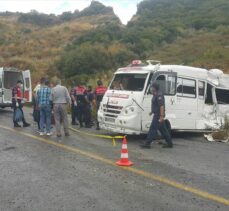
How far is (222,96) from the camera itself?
49.0 ft

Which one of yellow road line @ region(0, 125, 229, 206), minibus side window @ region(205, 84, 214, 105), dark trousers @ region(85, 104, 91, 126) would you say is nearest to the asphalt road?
yellow road line @ region(0, 125, 229, 206)

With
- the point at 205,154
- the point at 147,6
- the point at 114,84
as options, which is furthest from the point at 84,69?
the point at 147,6

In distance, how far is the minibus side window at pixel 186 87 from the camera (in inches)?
532

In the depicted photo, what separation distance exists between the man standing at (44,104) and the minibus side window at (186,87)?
3838 mm

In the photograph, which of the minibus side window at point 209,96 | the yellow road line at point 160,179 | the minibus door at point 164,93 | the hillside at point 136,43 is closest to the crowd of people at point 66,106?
the minibus door at point 164,93

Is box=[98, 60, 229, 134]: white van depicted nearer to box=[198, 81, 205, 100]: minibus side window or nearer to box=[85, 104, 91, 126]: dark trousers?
box=[198, 81, 205, 100]: minibus side window

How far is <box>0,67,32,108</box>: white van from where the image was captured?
2189 centimetres

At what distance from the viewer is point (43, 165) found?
888 cm

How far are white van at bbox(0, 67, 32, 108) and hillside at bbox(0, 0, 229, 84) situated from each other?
1063cm

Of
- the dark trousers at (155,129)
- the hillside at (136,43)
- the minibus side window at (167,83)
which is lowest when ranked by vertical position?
the dark trousers at (155,129)

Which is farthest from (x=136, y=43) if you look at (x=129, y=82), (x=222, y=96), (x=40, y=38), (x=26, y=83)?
(x=129, y=82)

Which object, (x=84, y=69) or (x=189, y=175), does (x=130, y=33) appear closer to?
(x=84, y=69)

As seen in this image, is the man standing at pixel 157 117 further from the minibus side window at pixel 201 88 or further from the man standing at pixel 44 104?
the man standing at pixel 44 104

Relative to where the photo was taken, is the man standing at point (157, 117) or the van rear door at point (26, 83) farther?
the van rear door at point (26, 83)
